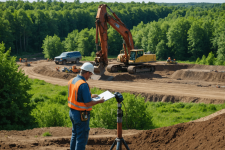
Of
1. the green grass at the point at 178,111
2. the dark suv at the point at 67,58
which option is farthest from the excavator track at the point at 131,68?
the dark suv at the point at 67,58

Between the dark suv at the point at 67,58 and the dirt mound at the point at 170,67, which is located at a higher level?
the dark suv at the point at 67,58

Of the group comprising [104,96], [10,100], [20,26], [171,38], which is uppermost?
[20,26]

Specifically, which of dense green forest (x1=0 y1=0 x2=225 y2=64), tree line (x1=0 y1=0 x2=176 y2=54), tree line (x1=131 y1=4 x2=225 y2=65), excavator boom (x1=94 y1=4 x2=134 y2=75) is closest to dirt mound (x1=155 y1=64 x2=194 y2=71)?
dense green forest (x1=0 y1=0 x2=225 y2=64)

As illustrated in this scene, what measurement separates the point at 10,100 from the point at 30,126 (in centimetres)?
176

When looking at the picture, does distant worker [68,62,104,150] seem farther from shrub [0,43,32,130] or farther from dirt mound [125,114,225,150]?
shrub [0,43,32,130]

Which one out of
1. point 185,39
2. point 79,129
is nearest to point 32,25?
point 185,39

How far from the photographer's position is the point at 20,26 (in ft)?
230

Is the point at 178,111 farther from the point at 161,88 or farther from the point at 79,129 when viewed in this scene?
the point at 79,129

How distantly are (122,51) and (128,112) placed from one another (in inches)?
761

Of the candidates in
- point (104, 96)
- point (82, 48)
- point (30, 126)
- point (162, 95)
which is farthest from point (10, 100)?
point (82, 48)

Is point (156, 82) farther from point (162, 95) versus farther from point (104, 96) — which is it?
point (104, 96)

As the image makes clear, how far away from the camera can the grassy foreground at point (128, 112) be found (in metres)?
12.6

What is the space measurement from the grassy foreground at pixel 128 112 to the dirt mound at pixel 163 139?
1.09 m

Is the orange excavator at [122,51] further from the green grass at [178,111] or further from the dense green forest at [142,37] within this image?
the dense green forest at [142,37]
